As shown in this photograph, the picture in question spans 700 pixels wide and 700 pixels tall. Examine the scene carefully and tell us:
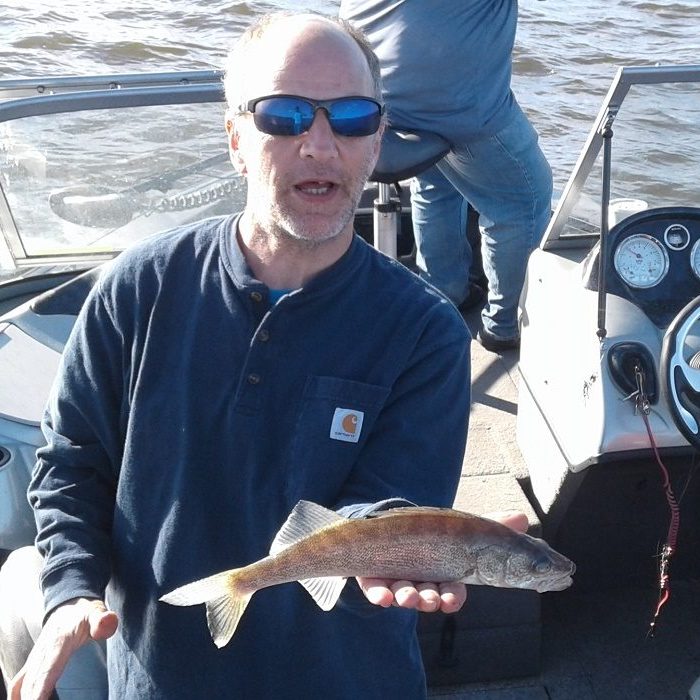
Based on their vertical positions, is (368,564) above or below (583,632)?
above

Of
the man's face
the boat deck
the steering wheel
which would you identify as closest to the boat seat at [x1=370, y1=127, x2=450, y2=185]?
the boat deck

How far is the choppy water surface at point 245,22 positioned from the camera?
10.0 metres

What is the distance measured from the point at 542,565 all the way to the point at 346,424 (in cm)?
45

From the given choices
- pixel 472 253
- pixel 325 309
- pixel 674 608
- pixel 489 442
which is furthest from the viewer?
pixel 472 253

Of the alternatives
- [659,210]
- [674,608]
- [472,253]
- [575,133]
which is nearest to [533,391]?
[659,210]

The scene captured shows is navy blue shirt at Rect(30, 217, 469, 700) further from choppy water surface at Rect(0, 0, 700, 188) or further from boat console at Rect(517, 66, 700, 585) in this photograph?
choppy water surface at Rect(0, 0, 700, 188)

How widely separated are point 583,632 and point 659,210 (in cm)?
155

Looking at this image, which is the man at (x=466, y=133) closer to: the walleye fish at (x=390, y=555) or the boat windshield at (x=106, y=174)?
the boat windshield at (x=106, y=174)

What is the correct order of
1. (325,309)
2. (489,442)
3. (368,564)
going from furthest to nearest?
1. (489,442)
2. (325,309)
3. (368,564)

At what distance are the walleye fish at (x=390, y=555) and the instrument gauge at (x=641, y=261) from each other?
6.26ft

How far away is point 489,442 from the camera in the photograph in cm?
416

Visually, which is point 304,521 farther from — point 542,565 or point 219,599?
point 542,565

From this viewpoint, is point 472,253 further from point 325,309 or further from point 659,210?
point 325,309

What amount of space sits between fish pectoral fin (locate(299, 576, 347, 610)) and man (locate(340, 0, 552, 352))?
2.55 m
